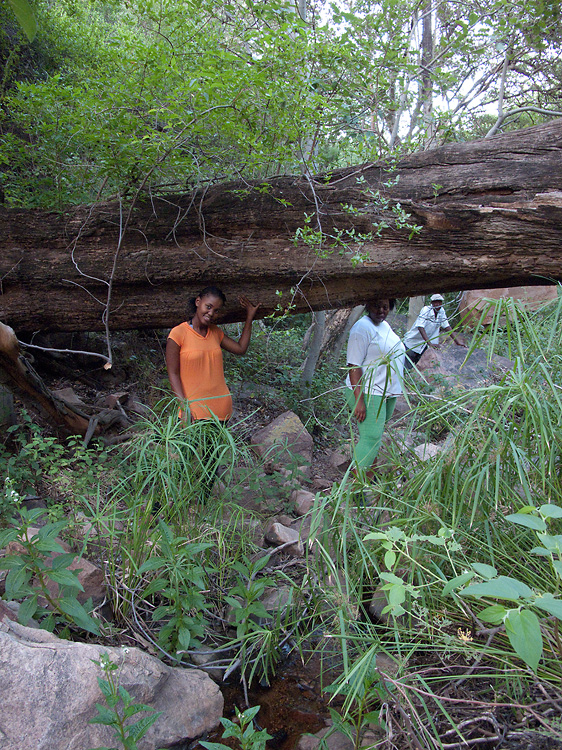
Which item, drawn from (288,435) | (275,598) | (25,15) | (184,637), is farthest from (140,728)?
(288,435)

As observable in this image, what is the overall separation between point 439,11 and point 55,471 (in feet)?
29.2

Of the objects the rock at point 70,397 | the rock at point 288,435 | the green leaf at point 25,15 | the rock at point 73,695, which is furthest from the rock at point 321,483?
the green leaf at point 25,15

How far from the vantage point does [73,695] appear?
6.23ft

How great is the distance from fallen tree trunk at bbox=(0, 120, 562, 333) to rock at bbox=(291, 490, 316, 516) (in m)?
1.50

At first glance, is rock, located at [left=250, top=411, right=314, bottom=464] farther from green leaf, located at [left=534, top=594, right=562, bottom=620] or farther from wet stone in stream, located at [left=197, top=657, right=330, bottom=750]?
green leaf, located at [left=534, top=594, right=562, bottom=620]

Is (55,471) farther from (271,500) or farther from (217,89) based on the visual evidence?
(217,89)

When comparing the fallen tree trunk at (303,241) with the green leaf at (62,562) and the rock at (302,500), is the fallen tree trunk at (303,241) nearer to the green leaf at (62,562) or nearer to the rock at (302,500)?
the rock at (302,500)

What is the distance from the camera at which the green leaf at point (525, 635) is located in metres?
1.33

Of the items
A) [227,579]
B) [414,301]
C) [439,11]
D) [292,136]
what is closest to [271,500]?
[227,579]

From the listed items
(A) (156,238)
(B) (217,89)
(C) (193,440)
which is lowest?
(C) (193,440)

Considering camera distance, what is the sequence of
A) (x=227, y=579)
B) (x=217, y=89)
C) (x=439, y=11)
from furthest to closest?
(x=439, y=11) → (x=217, y=89) → (x=227, y=579)

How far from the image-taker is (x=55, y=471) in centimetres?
333

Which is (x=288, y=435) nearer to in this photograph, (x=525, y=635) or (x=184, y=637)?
(x=184, y=637)

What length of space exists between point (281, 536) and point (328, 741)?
51.5 inches
